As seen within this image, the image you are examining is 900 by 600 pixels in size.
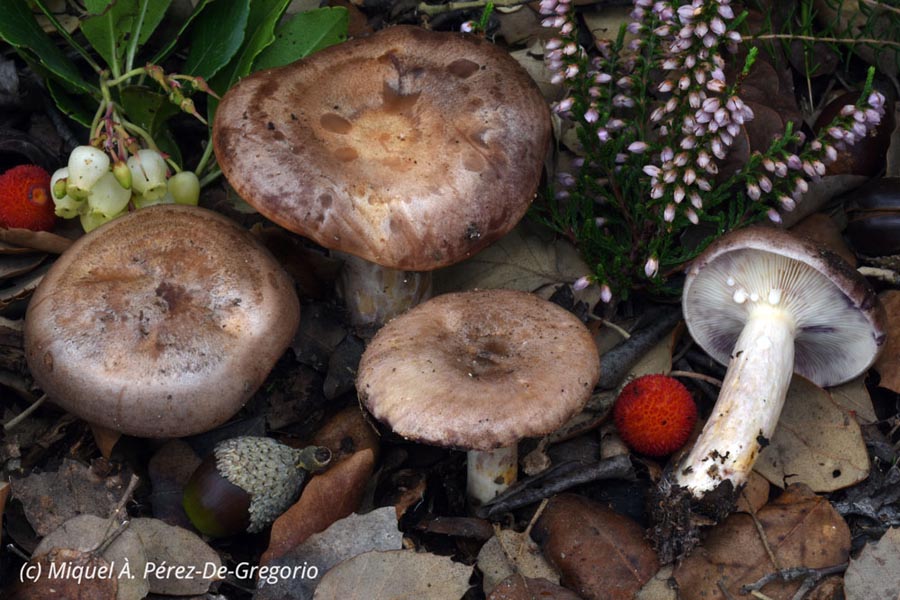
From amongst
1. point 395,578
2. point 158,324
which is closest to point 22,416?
point 158,324

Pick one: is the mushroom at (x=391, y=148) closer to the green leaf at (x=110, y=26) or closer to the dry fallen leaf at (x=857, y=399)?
the green leaf at (x=110, y=26)

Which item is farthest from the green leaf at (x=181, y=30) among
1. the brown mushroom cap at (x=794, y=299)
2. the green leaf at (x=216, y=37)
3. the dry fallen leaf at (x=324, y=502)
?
the brown mushroom cap at (x=794, y=299)

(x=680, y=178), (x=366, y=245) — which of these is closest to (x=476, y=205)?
(x=366, y=245)

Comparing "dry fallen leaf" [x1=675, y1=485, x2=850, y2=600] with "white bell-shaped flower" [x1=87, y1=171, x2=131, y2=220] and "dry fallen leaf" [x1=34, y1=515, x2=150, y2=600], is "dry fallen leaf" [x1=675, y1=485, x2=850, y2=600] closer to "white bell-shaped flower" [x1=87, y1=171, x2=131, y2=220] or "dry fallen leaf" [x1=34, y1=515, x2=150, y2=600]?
"dry fallen leaf" [x1=34, y1=515, x2=150, y2=600]

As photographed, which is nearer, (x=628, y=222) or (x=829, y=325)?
(x=829, y=325)

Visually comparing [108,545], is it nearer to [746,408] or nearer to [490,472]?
[490,472]

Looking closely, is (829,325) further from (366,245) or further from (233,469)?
(233,469)
